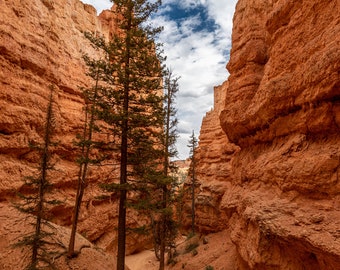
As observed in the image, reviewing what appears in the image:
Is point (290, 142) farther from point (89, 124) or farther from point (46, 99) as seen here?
point (46, 99)

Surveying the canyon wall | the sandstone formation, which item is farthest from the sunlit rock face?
the canyon wall

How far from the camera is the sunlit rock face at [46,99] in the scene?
15375 mm

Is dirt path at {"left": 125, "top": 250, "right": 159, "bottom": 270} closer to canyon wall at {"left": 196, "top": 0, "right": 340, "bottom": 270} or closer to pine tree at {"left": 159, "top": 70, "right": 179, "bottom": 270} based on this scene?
pine tree at {"left": 159, "top": 70, "right": 179, "bottom": 270}

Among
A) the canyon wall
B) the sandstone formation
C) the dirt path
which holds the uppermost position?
the canyon wall

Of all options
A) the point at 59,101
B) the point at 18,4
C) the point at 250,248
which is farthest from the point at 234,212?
the point at 18,4

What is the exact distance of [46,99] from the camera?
18.1m

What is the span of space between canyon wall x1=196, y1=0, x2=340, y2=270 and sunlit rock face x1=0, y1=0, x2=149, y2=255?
919cm

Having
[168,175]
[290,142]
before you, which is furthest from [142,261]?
[290,142]

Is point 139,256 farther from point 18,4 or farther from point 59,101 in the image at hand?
point 18,4

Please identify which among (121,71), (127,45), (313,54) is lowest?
(313,54)

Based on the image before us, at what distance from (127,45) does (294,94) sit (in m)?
8.80

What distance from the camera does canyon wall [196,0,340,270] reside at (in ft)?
18.7

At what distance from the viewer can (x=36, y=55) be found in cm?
1809

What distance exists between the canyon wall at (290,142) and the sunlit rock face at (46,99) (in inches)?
362
